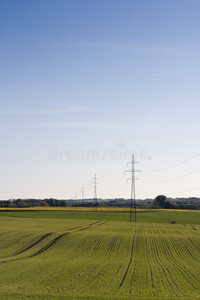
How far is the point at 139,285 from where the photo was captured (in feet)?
124

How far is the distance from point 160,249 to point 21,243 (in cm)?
2399

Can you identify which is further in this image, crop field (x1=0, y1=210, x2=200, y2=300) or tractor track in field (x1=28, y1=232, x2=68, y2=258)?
tractor track in field (x1=28, y1=232, x2=68, y2=258)

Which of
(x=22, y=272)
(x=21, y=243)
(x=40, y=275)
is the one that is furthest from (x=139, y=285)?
(x=21, y=243)

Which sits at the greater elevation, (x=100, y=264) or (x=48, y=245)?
(x=48, y=245)

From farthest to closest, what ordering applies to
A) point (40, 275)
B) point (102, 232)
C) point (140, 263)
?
point (102, 232) → point (140, 263) → point (40, 275)

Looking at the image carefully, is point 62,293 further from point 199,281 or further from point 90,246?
point 90,246

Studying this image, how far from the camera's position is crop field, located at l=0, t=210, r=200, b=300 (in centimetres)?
3559

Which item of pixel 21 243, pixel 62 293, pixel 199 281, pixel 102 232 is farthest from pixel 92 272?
pixel 102 232

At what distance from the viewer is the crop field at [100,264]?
35.6 meters

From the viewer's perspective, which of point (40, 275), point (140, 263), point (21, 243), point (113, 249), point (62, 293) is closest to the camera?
point (62, 293)

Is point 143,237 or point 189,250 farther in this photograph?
point 143,237

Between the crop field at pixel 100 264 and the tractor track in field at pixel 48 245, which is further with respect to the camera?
the tractor track in field at pixel 48 245

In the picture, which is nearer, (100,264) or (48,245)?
(100,264)

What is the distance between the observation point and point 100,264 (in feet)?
158
